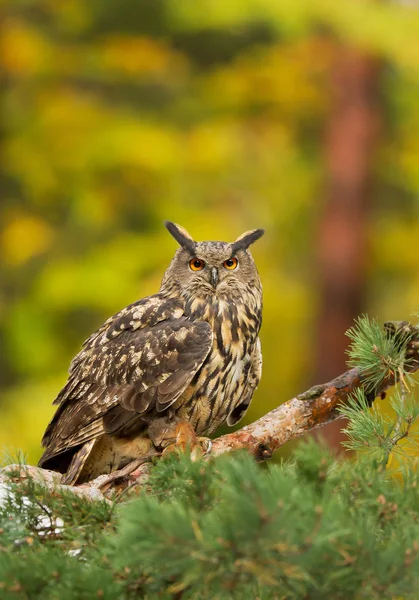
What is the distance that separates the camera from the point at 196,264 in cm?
245

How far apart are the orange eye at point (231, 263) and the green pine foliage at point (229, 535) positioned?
3.95ft

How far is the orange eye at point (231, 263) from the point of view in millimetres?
2453

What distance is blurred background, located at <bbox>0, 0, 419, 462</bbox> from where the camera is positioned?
6.17 metres

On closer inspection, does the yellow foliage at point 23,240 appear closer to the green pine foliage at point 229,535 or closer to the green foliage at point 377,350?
the green foliage at point 377,350

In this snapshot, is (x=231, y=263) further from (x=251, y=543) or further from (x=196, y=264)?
(x=251, y=543)

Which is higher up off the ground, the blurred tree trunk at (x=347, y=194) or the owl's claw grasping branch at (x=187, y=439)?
the blurred tree trunk at (x=347, y=194)

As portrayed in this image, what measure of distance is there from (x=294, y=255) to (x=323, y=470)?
582 centimetres

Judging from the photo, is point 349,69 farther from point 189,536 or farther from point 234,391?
point 189,536

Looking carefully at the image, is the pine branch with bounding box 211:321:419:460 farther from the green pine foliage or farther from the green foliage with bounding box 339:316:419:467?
the green pine foliage

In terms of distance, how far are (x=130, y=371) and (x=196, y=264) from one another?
1.22ft

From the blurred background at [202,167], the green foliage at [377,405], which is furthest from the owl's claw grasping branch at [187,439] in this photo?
the blurred background at [202,167]

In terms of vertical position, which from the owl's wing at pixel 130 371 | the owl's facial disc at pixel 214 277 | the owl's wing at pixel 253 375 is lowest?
the owl's wing at pixel 253 375

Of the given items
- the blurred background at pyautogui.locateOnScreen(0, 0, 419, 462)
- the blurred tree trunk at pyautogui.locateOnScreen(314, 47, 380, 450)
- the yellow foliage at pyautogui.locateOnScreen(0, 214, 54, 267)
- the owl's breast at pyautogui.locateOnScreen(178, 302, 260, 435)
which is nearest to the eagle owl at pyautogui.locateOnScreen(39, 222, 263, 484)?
the owl's breast at pyautogui.locateOnScreen(178, 302, 260, 435)

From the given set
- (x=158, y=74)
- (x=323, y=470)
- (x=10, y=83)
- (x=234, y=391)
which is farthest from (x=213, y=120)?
(x=323, y=470)
